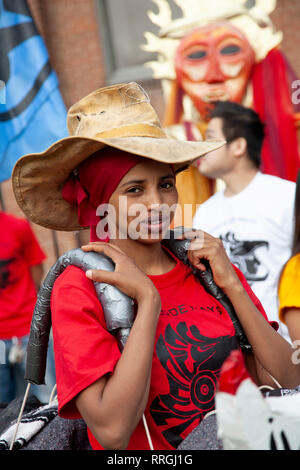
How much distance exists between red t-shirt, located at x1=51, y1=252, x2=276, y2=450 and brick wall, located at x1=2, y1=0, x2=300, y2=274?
17.4 ft

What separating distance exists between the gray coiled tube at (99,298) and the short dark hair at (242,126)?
8.25ft

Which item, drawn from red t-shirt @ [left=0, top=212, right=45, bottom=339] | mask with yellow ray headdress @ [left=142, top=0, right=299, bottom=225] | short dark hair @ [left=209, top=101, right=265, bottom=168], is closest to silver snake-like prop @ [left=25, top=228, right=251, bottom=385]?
short dark hair @ [left=209, top=101, right=265, bottom=168]

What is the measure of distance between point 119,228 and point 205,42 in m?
3.48

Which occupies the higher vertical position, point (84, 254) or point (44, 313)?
point (84, 254)

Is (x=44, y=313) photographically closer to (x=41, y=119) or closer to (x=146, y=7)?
(x=41, y=119)

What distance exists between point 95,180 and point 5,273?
8.55 feet

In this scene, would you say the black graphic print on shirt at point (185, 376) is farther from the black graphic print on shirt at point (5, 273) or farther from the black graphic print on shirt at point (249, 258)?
the black graphic print on shirt at point (5, 273)

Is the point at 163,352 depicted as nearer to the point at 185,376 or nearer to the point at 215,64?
the point at 185,376

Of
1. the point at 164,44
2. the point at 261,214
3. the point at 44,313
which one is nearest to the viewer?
the point at 44,313

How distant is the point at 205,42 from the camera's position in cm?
459

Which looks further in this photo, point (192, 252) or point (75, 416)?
point (192, 252)

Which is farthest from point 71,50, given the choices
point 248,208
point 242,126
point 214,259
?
point 214,259

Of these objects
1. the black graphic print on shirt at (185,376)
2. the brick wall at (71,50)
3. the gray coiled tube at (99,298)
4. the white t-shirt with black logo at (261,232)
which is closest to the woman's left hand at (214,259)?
the black graphic print on shirt at (185,376)
